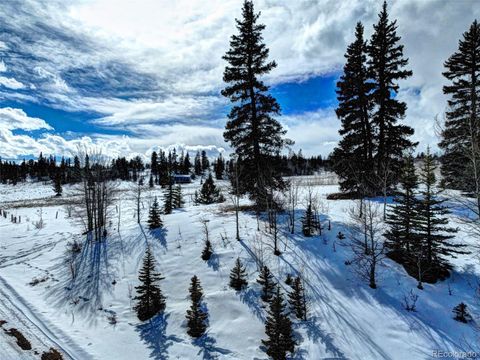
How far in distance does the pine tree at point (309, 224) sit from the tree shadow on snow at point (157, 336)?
11137 mm

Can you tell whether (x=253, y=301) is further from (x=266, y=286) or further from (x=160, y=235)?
(x=160, y=235)

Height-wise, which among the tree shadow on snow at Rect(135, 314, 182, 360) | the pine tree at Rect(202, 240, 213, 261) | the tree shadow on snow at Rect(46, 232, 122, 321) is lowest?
the tree shadow on snow at Rect(135, 314, 182, 360)

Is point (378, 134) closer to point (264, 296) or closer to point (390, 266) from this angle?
point (390, 266)

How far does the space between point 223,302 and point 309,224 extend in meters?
8.73

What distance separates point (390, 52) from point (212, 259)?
24.2m

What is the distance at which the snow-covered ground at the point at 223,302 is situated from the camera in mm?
12781

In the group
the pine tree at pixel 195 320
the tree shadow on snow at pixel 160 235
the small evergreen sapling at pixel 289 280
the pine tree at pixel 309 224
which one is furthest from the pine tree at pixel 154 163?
the pine tree at pixel 195 320

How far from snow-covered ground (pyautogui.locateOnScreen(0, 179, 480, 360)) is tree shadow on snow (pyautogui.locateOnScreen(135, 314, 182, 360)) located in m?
0.07

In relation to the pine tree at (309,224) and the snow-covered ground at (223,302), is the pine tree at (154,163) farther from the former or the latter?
the pine tree at (309,224)

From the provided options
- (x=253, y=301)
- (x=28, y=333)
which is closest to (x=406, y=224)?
(x=253, y=301)

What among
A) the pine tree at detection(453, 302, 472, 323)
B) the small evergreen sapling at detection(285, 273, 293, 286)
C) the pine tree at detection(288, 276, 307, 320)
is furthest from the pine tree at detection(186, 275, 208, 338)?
the pine tree at detection(453, 302, 472, 323)

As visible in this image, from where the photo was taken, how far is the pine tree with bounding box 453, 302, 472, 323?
1296 cm

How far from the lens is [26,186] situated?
106 m

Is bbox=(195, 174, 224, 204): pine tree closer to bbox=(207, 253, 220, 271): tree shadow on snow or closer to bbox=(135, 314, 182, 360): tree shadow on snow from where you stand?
bbox=(207, 253, 220, 271): tree shadow on snow
